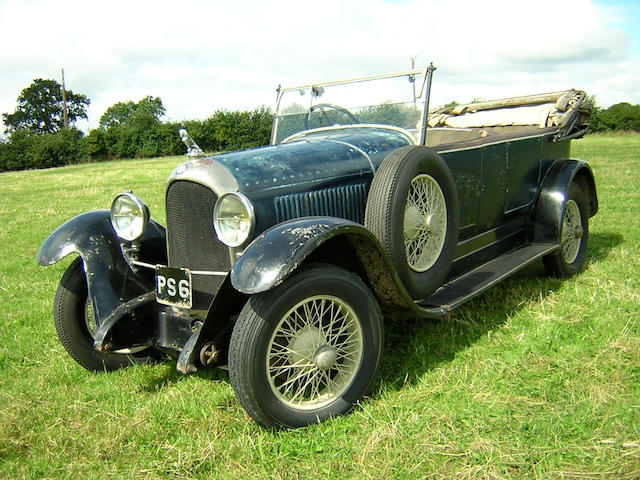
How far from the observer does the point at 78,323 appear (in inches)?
132

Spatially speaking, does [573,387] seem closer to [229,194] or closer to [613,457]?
[613,457]

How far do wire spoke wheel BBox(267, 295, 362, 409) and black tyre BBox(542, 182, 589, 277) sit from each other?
2.62 meters

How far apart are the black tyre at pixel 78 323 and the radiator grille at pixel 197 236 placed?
786 millimetres

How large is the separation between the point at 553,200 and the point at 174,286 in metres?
3.29

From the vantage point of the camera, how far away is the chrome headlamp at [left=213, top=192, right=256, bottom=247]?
8.73 feet

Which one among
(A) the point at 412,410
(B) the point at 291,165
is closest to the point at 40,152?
(B) the point at 291,165

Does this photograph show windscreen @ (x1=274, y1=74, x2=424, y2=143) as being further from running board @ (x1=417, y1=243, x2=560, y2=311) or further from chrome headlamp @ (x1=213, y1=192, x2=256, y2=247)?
chrome headlamp @ (x1=213, y1=192, x2=256, y2=247)

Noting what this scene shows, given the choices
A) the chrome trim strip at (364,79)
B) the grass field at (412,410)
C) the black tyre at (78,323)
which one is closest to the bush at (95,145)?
the chrome trim strip at (364,79)

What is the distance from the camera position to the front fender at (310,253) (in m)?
2.32

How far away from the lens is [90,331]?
11.2 feet

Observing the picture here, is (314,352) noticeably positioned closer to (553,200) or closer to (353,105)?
(353,105)

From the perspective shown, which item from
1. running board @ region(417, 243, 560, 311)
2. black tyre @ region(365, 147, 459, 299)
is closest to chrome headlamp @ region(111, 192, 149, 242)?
black tyre @ region(365, 147, 459, 299)

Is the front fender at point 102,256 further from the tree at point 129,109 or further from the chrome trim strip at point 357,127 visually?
the tree at point 129,109

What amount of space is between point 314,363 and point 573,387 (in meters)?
1.36
